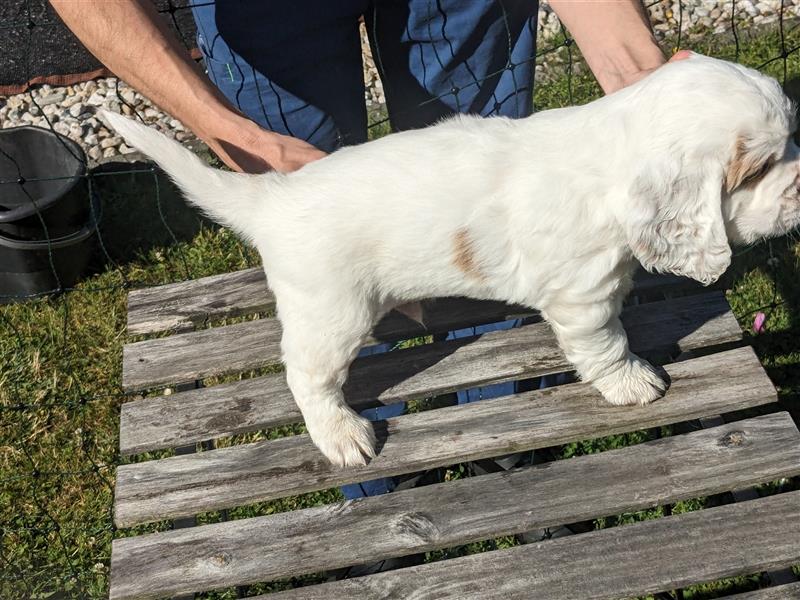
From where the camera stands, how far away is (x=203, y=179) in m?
2.66

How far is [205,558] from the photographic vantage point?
2.82m

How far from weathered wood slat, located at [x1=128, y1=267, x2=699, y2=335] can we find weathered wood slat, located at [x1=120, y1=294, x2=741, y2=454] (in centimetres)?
26

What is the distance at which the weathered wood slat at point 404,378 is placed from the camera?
3135 millimetres

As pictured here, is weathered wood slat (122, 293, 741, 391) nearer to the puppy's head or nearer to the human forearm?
the puppy's head

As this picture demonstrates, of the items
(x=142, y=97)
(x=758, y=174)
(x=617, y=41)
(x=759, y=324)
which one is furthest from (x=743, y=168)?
(x=142, y=97)

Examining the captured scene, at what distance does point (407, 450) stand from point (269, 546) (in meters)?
0.49

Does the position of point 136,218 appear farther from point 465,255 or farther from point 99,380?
point 465,255

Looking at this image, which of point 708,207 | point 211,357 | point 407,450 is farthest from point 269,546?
point 708,207

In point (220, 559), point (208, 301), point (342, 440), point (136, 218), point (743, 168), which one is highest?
point (743, 168)

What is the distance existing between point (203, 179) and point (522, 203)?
86cm

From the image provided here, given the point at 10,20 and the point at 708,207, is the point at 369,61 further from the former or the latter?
the point at 708,207

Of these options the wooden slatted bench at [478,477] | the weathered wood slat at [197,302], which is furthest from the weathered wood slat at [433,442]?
the weathered wood slat at [197,302]

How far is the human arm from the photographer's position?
8.98 ft

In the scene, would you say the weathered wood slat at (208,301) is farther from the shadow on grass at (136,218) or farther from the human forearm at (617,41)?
the shadow on grass at (136,218)
